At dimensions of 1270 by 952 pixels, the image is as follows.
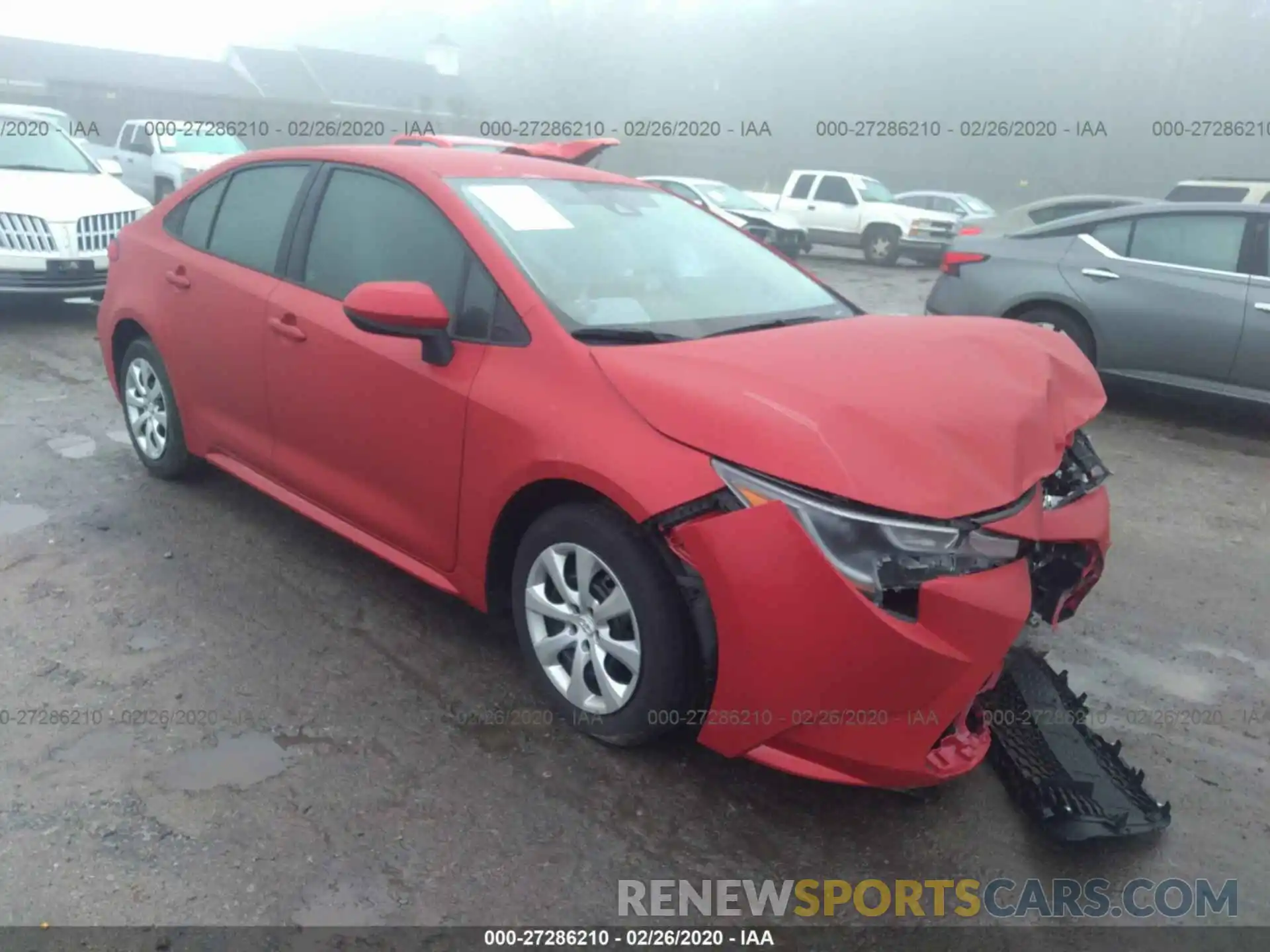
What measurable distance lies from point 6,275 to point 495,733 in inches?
283

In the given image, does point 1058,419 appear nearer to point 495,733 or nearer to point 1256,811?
point 1256,811

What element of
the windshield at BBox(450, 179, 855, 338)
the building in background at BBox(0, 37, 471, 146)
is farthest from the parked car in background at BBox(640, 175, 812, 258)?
the building in background at BBox(0, 37, 471, 146)

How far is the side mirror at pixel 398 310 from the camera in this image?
2.99 meters

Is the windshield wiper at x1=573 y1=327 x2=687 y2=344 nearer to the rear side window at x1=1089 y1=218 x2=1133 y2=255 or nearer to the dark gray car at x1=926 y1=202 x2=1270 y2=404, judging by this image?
the dark gray car at x1=926 y1=202 x2=1270 y2=404

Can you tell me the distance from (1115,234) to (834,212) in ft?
40.5

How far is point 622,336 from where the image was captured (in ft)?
9.83

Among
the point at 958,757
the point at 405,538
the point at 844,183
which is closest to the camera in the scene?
the point at 958,757

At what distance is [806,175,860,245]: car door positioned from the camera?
61.4 feet

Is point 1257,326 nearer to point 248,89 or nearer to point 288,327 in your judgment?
point 288,327

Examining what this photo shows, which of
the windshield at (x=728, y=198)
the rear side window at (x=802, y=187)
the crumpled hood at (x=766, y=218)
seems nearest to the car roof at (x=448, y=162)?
the crumpled hood at (x=766, y=218)

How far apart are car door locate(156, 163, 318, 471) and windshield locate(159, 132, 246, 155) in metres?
15.2

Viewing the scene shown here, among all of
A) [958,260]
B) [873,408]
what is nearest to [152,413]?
[873,408]

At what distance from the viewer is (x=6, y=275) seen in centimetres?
801

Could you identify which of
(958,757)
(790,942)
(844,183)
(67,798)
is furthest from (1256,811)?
(844,183)
